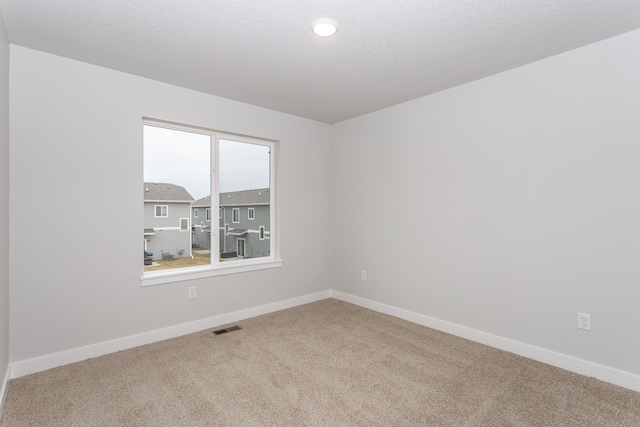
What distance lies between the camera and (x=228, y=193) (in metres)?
3.77

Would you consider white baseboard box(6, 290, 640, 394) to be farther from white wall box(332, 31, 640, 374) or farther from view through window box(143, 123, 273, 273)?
view through window box(143, 123, 273, 273)

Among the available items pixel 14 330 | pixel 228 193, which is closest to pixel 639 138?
pixel 228 193

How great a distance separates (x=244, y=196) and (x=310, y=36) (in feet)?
6.93

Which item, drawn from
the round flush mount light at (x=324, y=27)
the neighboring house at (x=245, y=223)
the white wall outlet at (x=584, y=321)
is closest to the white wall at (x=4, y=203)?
the neighboring house at (x=245, y=223)

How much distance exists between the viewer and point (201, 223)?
11.7 ft

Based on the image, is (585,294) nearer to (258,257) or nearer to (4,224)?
(258,257)

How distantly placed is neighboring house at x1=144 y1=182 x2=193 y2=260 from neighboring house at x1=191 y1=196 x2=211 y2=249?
0.17 ft

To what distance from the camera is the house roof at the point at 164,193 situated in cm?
315

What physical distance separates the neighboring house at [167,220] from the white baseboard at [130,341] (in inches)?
28.7

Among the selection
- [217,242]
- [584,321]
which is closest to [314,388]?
[217,242]

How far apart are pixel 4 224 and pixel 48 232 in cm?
35

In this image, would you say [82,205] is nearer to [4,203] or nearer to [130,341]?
[4,203]

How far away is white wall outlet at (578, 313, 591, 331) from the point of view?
2449mm

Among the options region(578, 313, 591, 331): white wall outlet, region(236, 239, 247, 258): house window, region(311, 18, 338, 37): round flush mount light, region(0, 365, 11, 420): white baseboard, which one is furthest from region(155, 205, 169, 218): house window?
region(578, 313, 591, 331): white wall outlet
